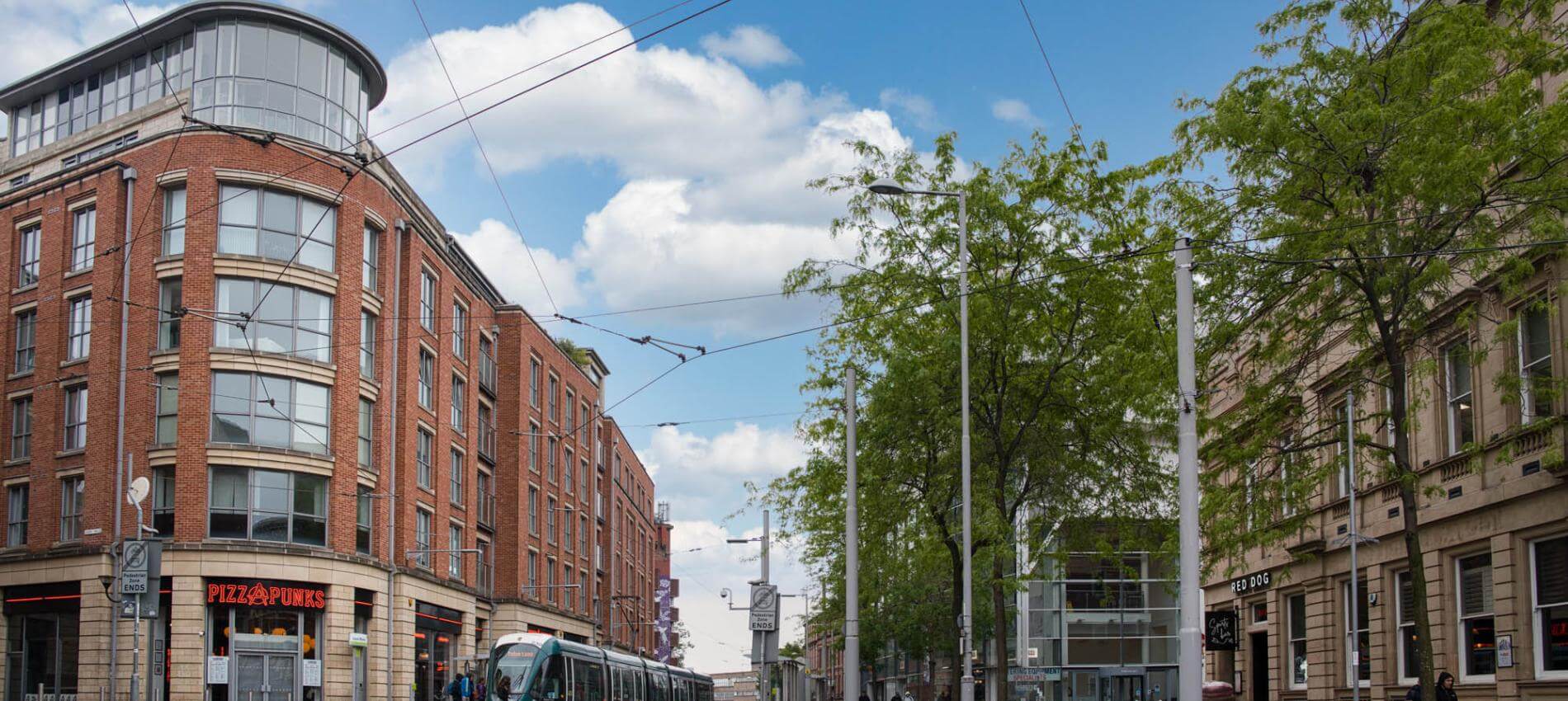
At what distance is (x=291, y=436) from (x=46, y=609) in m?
8.19

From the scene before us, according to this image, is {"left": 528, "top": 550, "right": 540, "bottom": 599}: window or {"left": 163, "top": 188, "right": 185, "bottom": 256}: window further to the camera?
{"left": 528, "top": 550, "right": 540, "bottom": 599}: window

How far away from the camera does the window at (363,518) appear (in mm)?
43375

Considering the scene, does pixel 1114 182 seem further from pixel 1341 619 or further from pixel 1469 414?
pixel 1341 619

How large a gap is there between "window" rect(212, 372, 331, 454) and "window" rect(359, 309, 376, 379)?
2109 millimetres

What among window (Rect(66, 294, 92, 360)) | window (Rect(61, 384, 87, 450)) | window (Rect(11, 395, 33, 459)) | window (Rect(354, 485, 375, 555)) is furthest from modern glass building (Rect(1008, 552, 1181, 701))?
window (Rect(11, 395, 33, 459))

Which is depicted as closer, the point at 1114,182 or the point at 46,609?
the point at 1114,182

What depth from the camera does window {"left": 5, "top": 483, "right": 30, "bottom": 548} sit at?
42.2m

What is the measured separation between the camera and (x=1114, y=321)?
28094mm

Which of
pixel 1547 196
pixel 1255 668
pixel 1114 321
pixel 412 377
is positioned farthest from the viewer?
pixel 412 377

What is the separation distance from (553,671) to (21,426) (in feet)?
61.1

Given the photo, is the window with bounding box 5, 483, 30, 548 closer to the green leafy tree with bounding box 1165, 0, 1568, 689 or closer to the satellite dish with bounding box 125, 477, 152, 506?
the satellite dish with bounding box 125, 477, 152, 506

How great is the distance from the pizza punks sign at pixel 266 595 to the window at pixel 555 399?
1040 inches

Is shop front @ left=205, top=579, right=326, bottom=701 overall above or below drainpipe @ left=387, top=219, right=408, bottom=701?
below

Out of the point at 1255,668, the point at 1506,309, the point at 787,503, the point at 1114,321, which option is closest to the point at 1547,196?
the point at 1506,309
